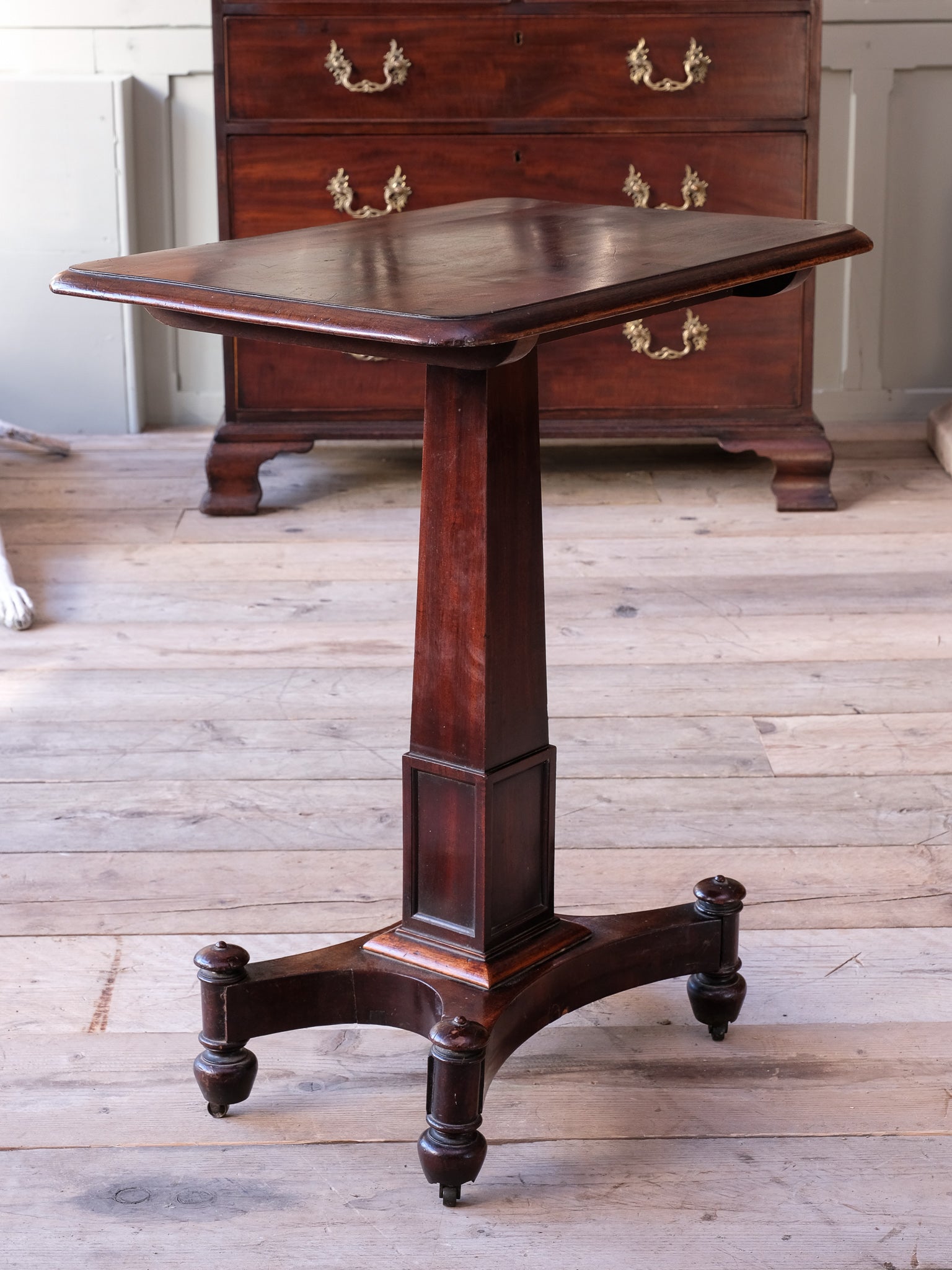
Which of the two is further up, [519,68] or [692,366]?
[519,68]

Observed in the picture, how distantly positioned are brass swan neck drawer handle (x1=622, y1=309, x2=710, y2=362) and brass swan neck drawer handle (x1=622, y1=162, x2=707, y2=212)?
21 centimetres

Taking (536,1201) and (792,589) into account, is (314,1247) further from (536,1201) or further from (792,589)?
(792,589)

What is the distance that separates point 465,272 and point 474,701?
344mm

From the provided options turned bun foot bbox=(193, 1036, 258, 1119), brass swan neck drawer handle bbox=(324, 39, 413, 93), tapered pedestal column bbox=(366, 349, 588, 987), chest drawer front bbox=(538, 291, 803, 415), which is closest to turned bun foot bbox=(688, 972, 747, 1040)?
tapered pedestal column bbox=(366, 349, 588, 987)

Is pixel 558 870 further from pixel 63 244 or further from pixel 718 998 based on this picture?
pixel 63 244

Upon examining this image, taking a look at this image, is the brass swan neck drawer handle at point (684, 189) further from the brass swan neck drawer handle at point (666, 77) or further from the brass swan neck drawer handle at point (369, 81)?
the brass swan neck drawer handle at point (369, 81)

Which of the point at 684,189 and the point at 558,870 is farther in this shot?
the point at 684,189

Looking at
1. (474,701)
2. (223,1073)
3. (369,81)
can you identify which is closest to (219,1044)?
(223,1073)

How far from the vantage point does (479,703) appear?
1253 mm

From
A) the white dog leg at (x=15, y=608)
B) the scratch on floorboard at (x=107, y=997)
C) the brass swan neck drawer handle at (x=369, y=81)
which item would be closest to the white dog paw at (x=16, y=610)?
the white dog leg at (x=15, y=608)

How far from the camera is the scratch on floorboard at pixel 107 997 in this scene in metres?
1.42

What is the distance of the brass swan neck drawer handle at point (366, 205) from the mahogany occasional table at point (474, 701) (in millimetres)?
1569

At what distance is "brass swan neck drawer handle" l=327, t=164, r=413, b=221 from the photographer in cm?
292

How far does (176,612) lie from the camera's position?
99.6 inches
